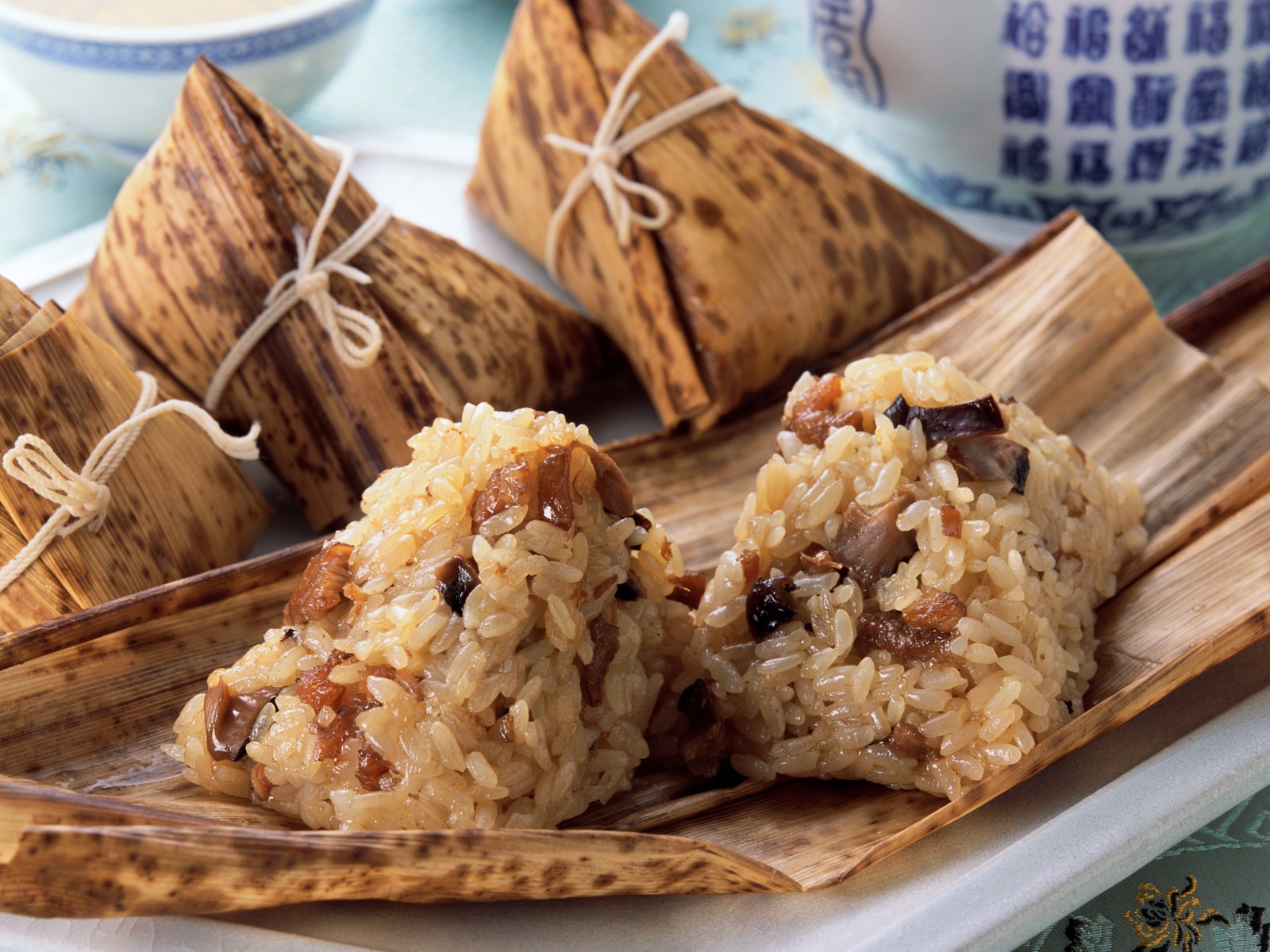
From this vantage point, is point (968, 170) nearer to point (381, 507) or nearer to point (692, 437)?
point (692, 437)

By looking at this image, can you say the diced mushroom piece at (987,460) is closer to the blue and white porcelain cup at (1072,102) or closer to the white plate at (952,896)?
the white plate at (952,896)

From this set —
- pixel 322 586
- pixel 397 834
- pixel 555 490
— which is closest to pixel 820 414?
pixel 555 490

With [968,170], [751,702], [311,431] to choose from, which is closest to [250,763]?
[751,702]

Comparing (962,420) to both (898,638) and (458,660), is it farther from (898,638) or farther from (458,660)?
(458,660)

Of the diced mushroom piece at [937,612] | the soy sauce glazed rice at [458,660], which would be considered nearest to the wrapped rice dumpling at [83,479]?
the soy sauce glazed rice at [458,660]

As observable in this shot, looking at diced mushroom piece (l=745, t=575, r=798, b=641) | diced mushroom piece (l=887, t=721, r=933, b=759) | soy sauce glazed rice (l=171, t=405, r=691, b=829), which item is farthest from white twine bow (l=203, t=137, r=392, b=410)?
diced mushroom piece (l=887, t=721, r=933, b=759)

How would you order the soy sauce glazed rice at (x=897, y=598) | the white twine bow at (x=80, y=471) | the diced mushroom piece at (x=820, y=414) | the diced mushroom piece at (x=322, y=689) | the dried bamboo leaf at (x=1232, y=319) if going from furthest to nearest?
the dried bamboo leaf at (x=1232, y=319), the white twine bow at (x=80, y=471), the diced mushroom piece at (x=820, y=414), the soy sauce glazed rice at (x=897, y=598), the diced mushroom piece at (x=322, y=689)
